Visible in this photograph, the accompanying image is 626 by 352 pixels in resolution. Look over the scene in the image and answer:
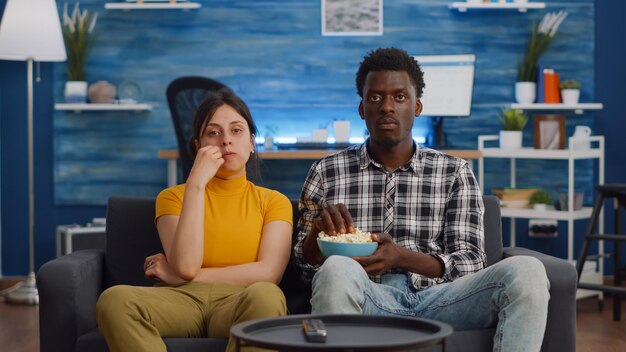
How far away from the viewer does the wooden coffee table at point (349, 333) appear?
178cm

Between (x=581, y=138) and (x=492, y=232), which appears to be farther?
(x=581, y=138)

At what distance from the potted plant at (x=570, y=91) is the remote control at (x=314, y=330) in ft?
12.4

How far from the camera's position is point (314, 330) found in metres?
1.86

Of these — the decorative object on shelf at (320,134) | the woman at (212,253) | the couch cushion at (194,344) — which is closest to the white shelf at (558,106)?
the decorative object on shelf at (320,134)

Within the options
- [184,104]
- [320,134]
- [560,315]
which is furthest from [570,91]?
[560,315]

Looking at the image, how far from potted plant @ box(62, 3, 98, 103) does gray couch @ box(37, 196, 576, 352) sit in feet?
8.34

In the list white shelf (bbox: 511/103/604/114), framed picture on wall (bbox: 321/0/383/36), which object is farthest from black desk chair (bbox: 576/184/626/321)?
framed picture on wall (bbox: 321/0/383/36)

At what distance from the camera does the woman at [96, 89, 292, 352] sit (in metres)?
2.48

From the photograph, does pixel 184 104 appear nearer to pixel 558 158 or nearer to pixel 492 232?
pixel 558 158

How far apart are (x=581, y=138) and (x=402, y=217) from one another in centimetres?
251

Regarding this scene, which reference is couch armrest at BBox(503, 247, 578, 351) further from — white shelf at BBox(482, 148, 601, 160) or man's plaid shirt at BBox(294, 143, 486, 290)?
white shelf at BBox(482, 148, 601, 160)

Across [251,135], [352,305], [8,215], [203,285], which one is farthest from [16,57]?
[352,305]

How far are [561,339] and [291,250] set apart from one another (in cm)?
85

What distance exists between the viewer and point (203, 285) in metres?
2.69
